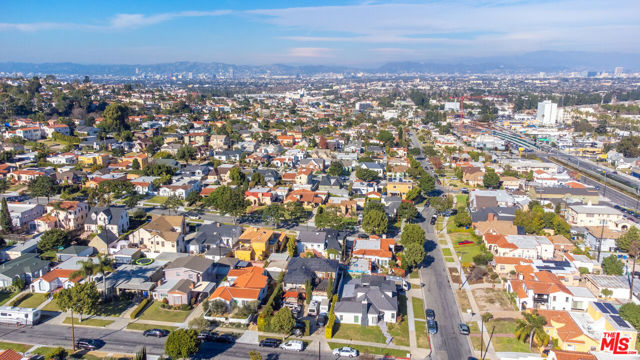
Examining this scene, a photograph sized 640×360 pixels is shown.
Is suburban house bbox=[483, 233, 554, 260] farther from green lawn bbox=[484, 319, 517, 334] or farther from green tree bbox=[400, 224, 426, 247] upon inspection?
green lawn bbox=[484, 319, 517, 334]

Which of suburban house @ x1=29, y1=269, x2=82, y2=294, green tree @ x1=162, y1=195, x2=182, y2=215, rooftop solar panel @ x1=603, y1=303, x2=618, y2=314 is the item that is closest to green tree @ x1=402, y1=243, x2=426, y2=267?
rooftop solar panel @ x1=603, y1=303, x2=618, y2=314

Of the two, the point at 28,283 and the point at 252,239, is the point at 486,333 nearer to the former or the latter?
the point at 252,239

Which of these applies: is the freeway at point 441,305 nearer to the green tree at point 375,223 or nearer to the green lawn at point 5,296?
the green tree at point 375,223

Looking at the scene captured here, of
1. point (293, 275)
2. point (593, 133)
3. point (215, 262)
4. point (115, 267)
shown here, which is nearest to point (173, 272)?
point (215, 262)

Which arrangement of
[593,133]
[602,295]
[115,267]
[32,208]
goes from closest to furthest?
[602,295] < [115,267] < [32,208] < [593,133]

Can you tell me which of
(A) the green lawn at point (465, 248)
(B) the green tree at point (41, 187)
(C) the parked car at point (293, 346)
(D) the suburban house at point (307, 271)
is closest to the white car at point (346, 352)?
(C) the parked car at point (293, 346)

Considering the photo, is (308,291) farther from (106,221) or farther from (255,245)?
(106,221)
